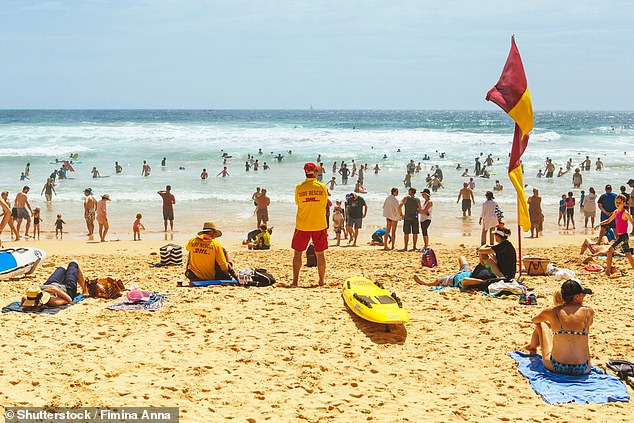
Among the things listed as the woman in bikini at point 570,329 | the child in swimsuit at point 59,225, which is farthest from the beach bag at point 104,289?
the child in swimsuit at point 59,225

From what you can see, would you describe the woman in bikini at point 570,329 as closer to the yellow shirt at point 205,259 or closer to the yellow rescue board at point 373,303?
the yellow rescue board at point 373,303

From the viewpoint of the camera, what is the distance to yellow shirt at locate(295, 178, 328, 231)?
841 centimetres

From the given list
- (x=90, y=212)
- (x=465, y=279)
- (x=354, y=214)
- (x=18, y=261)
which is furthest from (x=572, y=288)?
(x=90, y=212)

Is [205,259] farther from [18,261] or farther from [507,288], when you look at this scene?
[507,288]

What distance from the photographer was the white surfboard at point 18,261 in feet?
29.7

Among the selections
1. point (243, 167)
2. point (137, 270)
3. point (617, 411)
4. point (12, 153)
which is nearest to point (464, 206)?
point (137, 270)

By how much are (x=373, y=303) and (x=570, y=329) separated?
2151 mm

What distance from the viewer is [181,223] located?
61.2 ft

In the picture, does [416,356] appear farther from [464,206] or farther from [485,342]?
[464,206]

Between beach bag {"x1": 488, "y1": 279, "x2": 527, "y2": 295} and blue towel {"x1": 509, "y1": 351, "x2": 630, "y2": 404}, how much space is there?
2397 mm

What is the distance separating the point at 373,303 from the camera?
23.0 feet

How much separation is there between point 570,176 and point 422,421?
1145 inches

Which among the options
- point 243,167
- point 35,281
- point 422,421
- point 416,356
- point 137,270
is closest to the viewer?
point 422,421

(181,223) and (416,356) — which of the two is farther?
(181,223)
